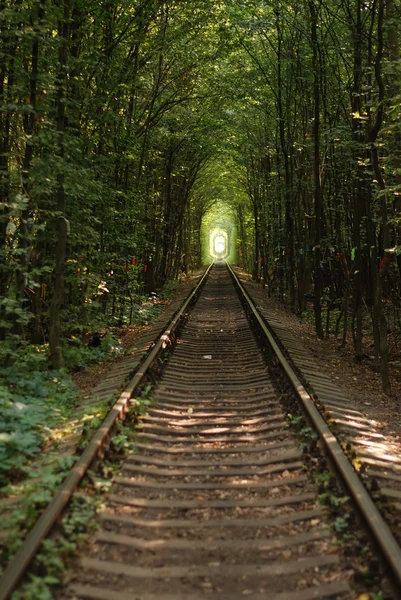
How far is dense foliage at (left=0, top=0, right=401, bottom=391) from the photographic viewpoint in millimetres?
7309

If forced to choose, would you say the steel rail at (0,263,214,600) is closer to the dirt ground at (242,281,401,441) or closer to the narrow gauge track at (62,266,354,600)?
the narrow gauge track at (62,266,354,600)

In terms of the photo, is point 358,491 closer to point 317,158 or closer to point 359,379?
point 359,379

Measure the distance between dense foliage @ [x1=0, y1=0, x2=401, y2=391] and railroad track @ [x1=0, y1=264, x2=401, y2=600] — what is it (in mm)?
2616

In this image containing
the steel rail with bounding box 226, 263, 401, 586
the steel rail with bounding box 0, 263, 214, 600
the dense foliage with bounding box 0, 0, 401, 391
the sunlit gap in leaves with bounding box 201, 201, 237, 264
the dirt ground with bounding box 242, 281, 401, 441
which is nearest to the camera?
the steel rail with bounding box 0, 263, 214, 600

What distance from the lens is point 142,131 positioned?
14406 millimetres

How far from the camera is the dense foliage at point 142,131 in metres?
7.31

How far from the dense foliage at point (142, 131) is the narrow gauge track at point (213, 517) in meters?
2.65

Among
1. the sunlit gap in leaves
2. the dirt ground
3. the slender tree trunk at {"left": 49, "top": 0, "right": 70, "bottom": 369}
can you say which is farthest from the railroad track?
the sunlit gap in leaves

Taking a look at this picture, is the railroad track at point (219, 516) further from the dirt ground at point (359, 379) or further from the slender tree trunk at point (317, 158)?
the slender tree trunk at point (317, 158)

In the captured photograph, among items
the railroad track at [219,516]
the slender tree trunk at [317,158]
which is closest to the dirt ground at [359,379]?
the slender tree trunk at [317,158]

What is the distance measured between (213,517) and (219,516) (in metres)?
0.05

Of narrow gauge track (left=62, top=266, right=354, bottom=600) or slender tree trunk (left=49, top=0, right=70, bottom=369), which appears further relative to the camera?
slender tree trunk (left=49, top=0, right=70, bottom=369)

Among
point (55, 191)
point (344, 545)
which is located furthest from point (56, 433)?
point (55, 191)

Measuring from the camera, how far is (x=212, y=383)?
26.0ft
